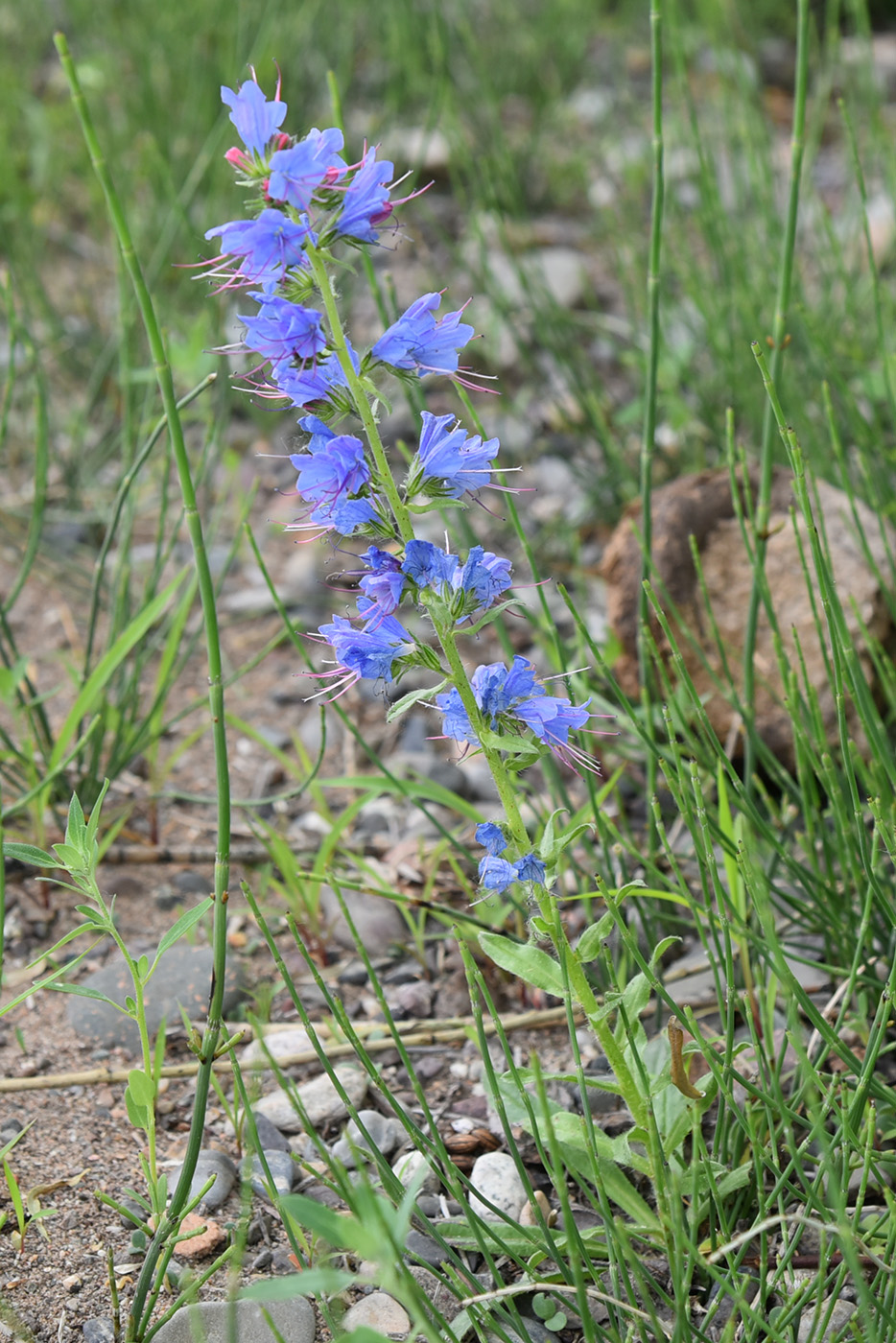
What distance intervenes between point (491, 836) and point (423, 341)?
15.9 inches

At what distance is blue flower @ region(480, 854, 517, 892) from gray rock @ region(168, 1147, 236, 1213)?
53cm

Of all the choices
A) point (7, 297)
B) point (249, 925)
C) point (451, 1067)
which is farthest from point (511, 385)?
point (451, 1067)

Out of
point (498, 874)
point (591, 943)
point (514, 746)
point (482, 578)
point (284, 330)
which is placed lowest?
point (591, 943)

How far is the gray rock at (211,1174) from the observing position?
127cm

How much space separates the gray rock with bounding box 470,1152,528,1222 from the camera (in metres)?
1.27

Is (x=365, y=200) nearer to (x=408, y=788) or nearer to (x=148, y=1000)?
(x=408, y=788)

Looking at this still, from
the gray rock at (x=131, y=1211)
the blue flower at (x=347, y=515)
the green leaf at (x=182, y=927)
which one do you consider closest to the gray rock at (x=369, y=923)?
the gray rock at (x=131, y=1211)

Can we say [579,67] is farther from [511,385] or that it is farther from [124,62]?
[511,385]

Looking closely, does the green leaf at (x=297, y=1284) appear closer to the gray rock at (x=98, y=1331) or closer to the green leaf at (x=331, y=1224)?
the green leaf at (x=331, y=1224)

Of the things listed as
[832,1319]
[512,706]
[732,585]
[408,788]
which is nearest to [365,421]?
[512,706]

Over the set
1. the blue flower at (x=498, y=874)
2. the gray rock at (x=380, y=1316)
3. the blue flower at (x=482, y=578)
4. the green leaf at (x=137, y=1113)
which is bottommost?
the gray rock at (x=380, y=1316)

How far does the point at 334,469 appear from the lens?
91cm

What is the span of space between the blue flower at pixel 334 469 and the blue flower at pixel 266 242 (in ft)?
0.44

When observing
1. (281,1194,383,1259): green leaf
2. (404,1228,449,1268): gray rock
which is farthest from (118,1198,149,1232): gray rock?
(281,1194,383,1259): green leaf
